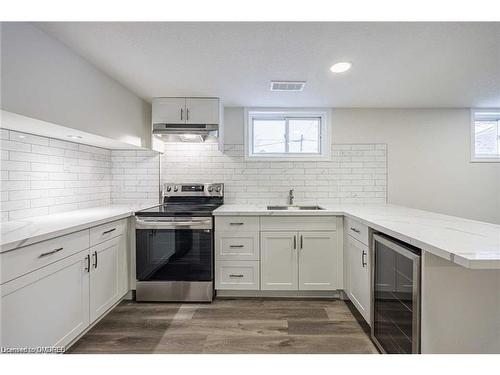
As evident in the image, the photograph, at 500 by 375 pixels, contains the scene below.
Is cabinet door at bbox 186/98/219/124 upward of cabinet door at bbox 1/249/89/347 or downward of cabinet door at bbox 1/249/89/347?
Answer: upward

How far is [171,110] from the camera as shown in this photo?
2.89 m

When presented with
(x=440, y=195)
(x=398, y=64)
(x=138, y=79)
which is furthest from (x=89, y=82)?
(x=440, y=195)

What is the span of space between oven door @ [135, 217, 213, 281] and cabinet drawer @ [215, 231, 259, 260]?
0.38 feet

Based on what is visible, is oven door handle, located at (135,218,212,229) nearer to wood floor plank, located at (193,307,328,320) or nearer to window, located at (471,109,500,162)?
wood floor plank, located at (193,307,328,320)

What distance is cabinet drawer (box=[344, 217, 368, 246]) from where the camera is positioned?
6.83ft

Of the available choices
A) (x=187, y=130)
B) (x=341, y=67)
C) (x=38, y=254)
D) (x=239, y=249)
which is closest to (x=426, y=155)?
(x=341, y=67)

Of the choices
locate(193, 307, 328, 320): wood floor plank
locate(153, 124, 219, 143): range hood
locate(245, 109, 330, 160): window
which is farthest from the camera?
locate(245, 109, 330, 160): window

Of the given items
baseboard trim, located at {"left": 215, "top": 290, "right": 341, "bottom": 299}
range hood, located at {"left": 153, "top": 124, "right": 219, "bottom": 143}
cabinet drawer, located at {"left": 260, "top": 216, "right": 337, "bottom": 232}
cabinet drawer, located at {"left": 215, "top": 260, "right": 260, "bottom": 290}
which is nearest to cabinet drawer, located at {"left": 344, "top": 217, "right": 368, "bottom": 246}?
cabinet drawer, located at {"left": 260, "top": 216, "right": 337, "bottom": 232}

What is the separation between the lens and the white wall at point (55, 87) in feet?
4.65

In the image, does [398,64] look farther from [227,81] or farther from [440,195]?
[440,195]

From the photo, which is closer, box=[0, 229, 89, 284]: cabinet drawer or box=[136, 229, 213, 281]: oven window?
box=[0, 229, 89, 284]: cabinet drawer

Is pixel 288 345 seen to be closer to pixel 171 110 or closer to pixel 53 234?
pixel 53 234

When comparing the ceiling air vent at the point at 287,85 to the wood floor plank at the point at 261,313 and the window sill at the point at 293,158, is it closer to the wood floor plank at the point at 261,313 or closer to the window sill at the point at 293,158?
the window sill at the point at 293,158

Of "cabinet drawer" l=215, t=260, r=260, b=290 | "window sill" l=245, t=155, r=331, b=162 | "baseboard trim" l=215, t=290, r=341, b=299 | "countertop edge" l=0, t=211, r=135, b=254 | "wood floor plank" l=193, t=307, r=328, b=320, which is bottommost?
"wood floor plank" l=193, t=307, r=328, b=320
